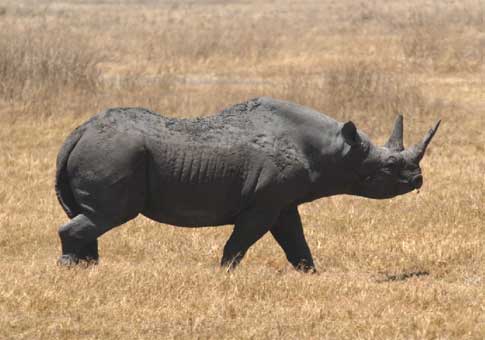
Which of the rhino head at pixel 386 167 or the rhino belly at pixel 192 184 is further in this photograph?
the rhino head at pixel 386 167

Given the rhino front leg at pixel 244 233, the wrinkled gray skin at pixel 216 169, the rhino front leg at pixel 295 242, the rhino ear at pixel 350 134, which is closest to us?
the wrinkled gray skin at pixel 216 169

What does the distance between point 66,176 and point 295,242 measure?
2044 mm

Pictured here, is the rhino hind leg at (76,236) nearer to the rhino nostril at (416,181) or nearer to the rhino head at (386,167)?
the rhino head at (386,167)

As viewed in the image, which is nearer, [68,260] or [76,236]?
[76,236]

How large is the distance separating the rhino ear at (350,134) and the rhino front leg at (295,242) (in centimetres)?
75

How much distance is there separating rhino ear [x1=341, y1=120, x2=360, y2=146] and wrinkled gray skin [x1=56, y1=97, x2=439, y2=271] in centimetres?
1

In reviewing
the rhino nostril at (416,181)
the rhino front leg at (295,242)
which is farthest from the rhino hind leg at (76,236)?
the rhino nostril at (416,181)

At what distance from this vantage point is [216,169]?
9.05m

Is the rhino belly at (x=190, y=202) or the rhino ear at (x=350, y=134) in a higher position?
the rhino ear at (x=350, y=134)

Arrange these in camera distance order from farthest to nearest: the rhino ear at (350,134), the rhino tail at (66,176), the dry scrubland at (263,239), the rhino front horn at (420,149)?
1. the rhino front horn at (420,149)
2. the rhino ear at (350,134)
3. the rhino tail at (66,176)
4. the dry scrubland at (263,239)

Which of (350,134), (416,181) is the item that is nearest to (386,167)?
(416,181)

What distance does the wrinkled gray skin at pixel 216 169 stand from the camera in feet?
29.0

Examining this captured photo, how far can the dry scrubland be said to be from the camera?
7.61m

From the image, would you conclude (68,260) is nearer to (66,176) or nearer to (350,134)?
(66,176)
